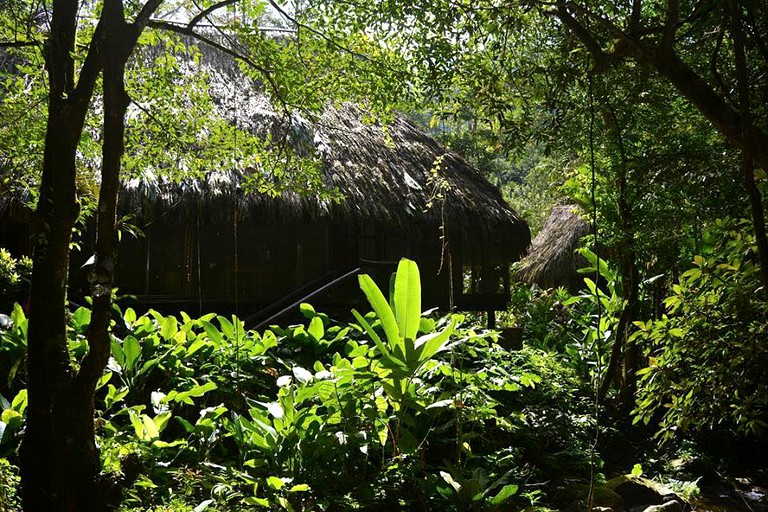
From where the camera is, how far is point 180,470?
2.69 m

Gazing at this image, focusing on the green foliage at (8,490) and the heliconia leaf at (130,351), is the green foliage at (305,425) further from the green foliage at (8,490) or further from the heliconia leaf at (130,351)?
the green foliage at (8,490)

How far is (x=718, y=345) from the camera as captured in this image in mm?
2803

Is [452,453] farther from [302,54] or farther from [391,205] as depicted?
[391,205]

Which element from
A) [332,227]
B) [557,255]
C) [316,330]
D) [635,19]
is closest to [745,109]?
[635,19]

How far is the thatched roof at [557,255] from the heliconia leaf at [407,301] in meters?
8.66

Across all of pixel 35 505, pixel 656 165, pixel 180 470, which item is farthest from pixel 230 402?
pixel 656 165

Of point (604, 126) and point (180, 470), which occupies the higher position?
point (604, 126)

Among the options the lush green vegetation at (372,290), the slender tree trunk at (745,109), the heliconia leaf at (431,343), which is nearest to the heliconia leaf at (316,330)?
the lush green vegetation at (372,290)

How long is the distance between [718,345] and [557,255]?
9.44 meters

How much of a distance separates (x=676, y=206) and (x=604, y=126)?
3.06 feet

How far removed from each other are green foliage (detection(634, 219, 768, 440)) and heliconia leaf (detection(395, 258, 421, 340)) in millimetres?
1068

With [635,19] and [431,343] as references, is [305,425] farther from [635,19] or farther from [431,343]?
[635,19]

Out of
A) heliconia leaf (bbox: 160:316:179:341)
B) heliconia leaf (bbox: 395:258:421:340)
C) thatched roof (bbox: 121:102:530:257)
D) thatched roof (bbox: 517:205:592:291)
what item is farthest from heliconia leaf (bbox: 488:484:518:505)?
thatched roof (bbox: 517:205:592:291)

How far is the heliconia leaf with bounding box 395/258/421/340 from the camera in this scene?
3031 millimetres
